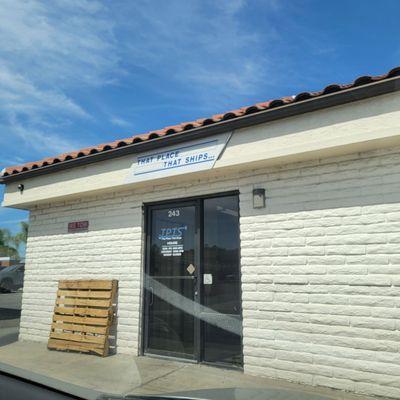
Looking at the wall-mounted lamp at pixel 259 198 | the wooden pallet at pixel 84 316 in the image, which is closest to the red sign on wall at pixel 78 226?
the wooden pallet at pixel 84 316

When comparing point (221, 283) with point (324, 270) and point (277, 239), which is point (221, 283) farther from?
point (324, 270)

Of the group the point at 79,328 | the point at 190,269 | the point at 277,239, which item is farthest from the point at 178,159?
the point at 79,328

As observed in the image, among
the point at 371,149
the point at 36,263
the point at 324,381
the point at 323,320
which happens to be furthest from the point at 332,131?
the point at 36,263

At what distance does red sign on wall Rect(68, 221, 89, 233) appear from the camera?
8234 millimetres

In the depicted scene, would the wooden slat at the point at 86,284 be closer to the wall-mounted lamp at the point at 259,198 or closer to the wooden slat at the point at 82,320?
the wooden slat at the point at 82,320

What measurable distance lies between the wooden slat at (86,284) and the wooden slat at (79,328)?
66cm

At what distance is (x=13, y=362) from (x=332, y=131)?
233 inches

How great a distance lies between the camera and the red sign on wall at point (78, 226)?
27.0 ft

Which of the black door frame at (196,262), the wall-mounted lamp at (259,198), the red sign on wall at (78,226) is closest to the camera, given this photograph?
the wall-mounted lamp at (259,198)

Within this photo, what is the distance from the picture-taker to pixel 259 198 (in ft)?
19.8

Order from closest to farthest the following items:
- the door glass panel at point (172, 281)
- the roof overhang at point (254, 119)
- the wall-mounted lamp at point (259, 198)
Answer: the roof overhang at point (254, 119) < the wall-mounted lamp at point (259, 198) < the door glass panel at point (172, 281)

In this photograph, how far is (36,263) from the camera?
8977 mm

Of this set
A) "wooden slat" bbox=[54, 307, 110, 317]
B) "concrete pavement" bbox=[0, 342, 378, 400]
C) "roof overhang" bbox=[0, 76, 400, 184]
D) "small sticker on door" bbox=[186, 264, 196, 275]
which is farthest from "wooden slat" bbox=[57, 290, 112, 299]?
"roof overhang" bbox=[0, 76, 400, 184]

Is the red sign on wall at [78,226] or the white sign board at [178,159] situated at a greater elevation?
the white sign board at [178,159]
